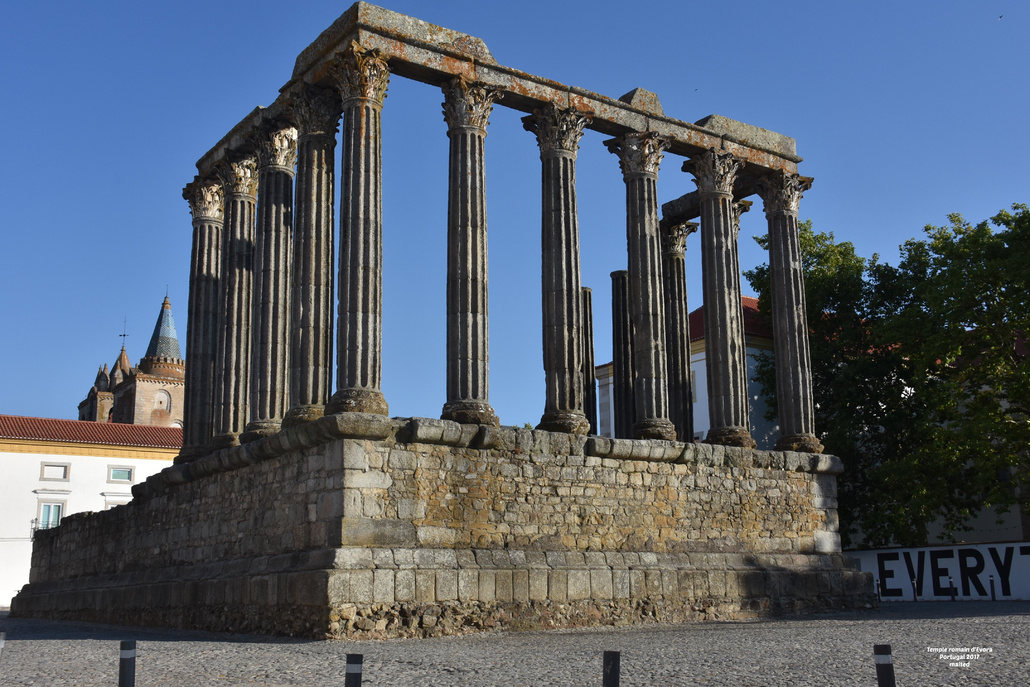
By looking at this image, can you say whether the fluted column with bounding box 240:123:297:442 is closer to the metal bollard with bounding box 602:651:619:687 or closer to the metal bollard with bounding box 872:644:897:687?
the metal bollard with bounding box 602:651:619:687

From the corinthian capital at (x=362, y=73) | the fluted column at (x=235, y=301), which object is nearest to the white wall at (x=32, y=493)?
the fluted column at (x=235, y=301)

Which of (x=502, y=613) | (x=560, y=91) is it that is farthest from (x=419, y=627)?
(x=560, y=91)

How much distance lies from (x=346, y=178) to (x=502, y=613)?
21.9ft

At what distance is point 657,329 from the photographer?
18234 mm

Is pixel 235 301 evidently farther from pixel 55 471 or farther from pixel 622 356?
pixel 55 471

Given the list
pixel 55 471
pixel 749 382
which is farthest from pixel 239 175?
pixel 55 471

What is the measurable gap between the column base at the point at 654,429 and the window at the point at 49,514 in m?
32.9

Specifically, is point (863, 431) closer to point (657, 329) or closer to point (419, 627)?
point (657, 329)

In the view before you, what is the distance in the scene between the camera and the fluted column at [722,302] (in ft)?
62.6

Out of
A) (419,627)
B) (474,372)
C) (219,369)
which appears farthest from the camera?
(219,369)

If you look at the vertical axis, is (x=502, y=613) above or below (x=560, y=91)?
below

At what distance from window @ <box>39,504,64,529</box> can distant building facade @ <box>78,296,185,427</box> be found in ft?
76.4

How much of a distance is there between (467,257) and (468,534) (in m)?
4.28

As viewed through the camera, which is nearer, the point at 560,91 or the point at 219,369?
the point at 560,91
